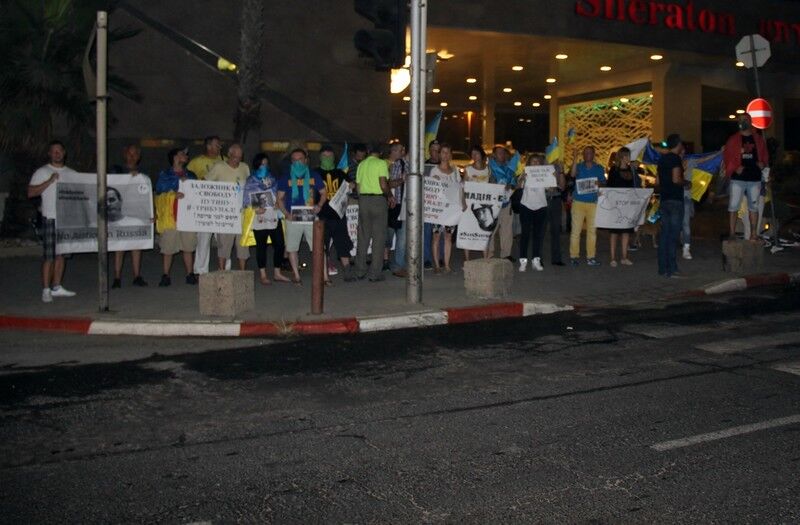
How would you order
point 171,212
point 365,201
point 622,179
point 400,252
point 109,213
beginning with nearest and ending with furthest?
1. point 109,213
2. point 171,212
3. point 365,201
4. point 400,252
5. point 622,179

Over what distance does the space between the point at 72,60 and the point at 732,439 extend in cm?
1281

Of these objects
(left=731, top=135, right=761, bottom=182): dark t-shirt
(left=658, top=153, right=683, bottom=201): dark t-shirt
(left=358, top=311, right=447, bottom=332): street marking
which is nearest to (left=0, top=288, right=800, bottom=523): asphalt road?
(left=358, top=311, right=447, bottom=332): street marking

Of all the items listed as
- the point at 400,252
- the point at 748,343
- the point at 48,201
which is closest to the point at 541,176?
the point at 400,252

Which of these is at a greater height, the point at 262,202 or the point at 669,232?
the point at 262,202

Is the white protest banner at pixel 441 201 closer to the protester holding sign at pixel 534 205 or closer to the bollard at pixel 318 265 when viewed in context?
the protester holding sign at pixel 534 205

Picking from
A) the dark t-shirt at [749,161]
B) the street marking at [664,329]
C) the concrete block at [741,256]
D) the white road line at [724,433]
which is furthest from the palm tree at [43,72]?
the white road line at [724,433]

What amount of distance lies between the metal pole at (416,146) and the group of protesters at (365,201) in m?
1.90

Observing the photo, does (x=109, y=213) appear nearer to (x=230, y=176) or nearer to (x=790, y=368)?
(x=230, y=176)

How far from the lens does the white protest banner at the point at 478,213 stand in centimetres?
1392

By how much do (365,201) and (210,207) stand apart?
211cm

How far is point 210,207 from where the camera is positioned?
12312mm

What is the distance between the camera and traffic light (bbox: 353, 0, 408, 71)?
33.9 feet

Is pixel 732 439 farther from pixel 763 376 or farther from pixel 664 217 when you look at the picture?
pixel 664 217

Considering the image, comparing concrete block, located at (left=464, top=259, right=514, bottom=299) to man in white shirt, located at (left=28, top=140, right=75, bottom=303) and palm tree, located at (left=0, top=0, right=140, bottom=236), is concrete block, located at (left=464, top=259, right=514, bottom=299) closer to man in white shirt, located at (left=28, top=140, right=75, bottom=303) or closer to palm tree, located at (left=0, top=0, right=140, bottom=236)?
man in white shirt, located at (left=28, top=140, right=75, bottom=303)
